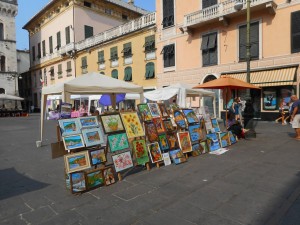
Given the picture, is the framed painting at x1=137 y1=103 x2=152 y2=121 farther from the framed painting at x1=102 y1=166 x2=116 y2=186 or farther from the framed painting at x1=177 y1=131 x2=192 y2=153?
the framed painting at x1=102 y1=166 x2=116 y2=186

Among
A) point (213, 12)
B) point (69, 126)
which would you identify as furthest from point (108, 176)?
point (213, 12)

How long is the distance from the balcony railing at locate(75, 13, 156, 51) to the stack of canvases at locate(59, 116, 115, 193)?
17.3 m

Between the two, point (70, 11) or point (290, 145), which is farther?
point (70, 11)

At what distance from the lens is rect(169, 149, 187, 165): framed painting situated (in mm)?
5730

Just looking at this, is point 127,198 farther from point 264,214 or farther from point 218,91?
point 218,91

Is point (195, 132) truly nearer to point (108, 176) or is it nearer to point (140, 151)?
point (140, 151)

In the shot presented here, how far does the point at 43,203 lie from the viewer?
3723 mm

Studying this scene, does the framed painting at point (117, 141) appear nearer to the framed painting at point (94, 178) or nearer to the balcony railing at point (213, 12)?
the framed painting at point (94, 178)

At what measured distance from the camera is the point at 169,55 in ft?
62.5

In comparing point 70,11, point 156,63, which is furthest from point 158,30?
point 70,11

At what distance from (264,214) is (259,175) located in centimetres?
163

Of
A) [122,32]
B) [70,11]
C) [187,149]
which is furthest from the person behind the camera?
[70,11]

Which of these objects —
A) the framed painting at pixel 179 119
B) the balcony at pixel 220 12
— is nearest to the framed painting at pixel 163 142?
the framed painting at pixel 179 119

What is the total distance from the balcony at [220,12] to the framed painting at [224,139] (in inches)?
383
